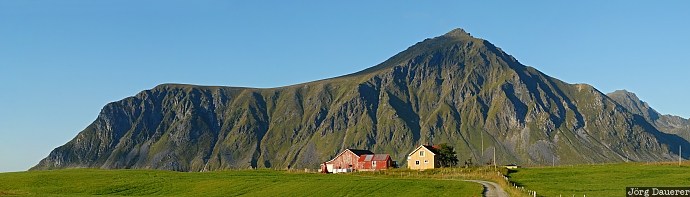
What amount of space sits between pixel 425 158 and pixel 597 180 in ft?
294

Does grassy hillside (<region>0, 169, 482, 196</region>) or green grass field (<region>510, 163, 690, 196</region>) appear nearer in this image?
grassy hillside (<region>0, 169, 482, 196</region>)

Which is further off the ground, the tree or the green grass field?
the tree

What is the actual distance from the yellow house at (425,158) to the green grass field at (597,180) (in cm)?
5981

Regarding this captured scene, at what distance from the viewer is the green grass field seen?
288 ft

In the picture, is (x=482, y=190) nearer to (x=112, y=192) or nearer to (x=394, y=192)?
(x=394, y=192)

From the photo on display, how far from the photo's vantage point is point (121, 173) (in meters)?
122

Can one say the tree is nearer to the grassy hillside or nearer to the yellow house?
the yellow house

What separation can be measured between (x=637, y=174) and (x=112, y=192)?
8126 cm

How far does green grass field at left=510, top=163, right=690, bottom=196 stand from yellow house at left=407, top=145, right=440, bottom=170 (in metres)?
59.8

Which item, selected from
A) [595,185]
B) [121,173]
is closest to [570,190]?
[595,185]

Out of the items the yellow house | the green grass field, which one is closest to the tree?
the yellow house

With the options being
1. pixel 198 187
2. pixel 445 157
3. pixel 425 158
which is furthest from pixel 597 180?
pixel 425 158

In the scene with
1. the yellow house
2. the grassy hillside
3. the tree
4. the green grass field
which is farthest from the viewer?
the tree

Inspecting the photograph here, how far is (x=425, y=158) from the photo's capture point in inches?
7682
